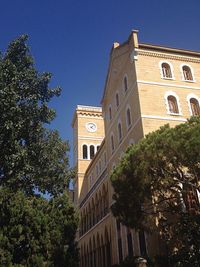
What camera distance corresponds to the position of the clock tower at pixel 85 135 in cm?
4462

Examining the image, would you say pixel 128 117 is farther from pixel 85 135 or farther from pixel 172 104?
pixel 85 135

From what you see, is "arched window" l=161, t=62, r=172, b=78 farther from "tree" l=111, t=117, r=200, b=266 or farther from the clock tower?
the clock tower

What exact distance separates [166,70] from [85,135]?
24554 mm

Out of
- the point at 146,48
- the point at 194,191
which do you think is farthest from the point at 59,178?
the point at 146,48

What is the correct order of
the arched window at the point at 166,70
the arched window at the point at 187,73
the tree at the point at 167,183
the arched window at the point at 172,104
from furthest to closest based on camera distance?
the arched window at the point at 187,73 → the arched window at the point at 166,70 → the arched window at the point at 172,104 → the tree at the point at 167,183

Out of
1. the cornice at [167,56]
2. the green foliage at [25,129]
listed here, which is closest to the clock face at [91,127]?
the cornice at [167,56]

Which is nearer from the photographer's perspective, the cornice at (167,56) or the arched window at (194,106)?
the arched window at (194,106)

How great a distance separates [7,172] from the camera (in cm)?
1598

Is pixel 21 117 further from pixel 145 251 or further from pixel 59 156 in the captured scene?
pixel 145 251

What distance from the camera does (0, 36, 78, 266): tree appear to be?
1489 centimetres

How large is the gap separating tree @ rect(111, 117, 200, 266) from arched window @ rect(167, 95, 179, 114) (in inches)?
280

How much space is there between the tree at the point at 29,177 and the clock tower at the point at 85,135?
25915mm

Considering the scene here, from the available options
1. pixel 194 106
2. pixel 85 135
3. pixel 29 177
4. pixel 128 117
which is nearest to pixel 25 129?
pixel 29 177

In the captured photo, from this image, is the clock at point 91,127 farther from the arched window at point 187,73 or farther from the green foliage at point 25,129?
the green foliage at point 25,129
